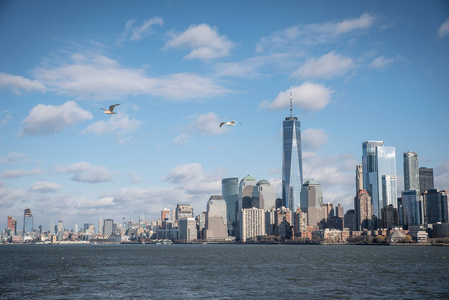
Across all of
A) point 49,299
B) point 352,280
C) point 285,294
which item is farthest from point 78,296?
point 352,280

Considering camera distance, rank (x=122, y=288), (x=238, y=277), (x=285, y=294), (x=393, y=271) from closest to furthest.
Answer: (x=285, y=294), (x=122, y=288), (x=238, y=277), (x=393, y=271)

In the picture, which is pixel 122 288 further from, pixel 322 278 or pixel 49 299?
pixel 322 278

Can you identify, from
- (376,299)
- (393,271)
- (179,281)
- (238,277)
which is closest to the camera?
(376,299)

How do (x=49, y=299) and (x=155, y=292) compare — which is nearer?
(x=49, y=299)

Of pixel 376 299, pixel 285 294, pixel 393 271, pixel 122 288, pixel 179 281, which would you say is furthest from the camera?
pixel 393 271

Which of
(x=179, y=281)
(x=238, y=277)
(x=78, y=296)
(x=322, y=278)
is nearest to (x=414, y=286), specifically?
(x=322, y=278)

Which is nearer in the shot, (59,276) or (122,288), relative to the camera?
(122,288)

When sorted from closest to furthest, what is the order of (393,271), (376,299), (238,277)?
(376,299) → (238,277) → (393,271)

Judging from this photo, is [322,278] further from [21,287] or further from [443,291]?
[21,287]
